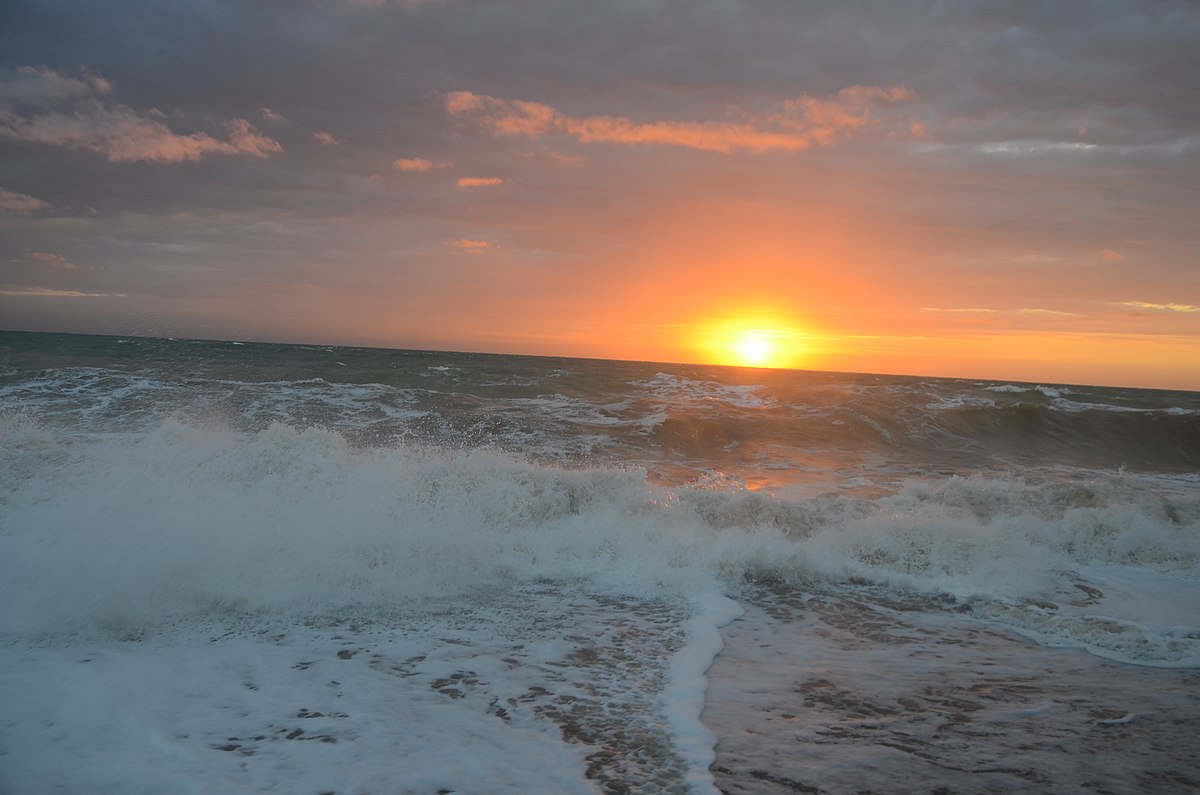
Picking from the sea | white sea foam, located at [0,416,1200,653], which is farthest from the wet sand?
white sea foam, located at [0,416,1200,653]

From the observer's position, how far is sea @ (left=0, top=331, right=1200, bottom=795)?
3475 millimetres

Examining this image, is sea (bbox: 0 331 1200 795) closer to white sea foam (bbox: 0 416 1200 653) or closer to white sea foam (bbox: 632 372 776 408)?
white sea foam (bbox: 0 416 1200 653)

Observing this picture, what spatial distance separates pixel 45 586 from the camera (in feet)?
17.9

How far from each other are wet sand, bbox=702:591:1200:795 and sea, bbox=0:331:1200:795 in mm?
26

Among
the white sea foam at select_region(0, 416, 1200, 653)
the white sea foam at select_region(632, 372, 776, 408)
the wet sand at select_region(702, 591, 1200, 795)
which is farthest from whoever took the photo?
the white sea foam at select_region(632, 372, 776, 408)

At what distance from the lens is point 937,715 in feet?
13.5

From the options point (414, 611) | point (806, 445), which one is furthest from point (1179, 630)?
point (806, 445)

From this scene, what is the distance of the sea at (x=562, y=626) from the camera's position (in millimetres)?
3475

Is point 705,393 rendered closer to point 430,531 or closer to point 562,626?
point 430,531

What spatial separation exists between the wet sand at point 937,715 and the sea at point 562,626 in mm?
26

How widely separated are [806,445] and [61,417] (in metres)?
18.1

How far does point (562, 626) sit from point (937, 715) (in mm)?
2878

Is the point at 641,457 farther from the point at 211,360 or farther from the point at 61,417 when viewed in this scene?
the point at 211,360

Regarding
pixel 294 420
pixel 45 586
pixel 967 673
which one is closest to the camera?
pixel 967 673
